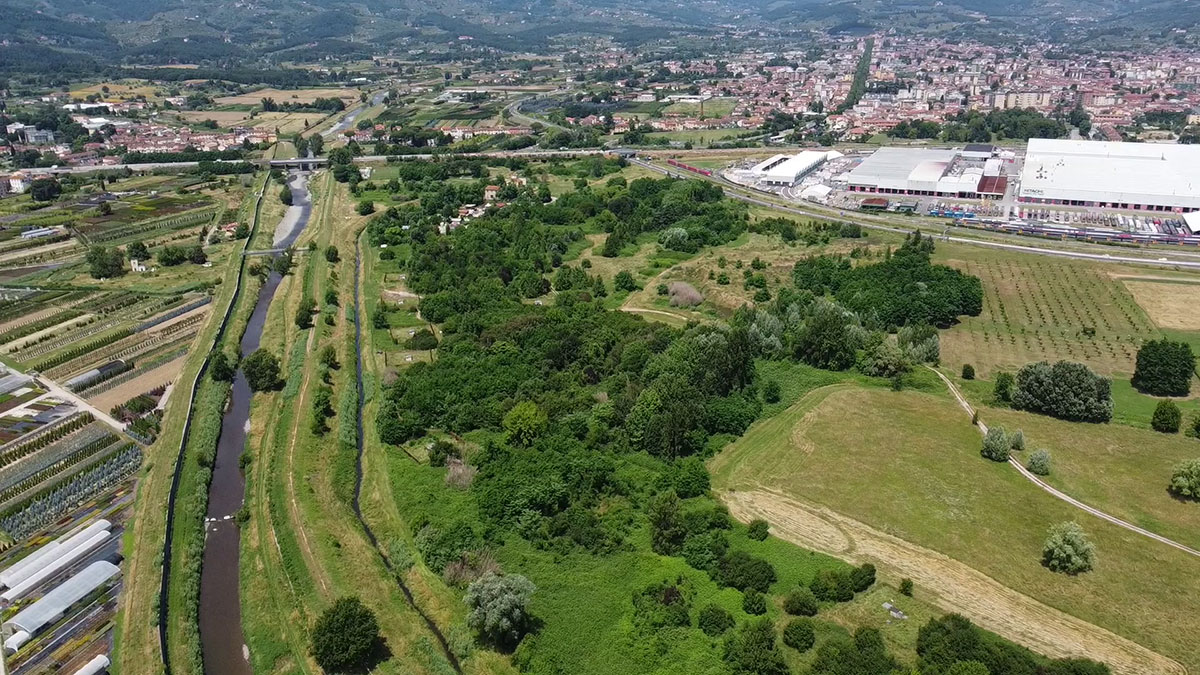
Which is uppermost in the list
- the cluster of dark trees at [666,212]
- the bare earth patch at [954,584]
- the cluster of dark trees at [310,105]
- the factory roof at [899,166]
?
the cluster of dark trees at [310,105]

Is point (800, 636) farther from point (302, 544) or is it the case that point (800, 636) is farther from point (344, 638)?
point (302, 544)

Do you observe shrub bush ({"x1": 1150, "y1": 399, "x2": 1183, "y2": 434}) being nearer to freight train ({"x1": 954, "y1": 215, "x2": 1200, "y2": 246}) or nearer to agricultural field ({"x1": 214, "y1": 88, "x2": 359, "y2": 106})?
freight train ({"x1": 954, "y1": 215, "x2": 1200, "y2": 246})

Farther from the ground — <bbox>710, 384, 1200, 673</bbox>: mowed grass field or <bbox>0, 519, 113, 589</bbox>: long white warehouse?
<bbox>710, 384, 1200, 673</bbox>: mowed grass field

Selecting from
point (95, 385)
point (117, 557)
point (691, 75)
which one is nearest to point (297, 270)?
point (95, 385)

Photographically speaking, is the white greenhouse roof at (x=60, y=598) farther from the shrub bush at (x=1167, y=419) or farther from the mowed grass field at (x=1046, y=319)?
the shrub bush at (x=1167, y=419)

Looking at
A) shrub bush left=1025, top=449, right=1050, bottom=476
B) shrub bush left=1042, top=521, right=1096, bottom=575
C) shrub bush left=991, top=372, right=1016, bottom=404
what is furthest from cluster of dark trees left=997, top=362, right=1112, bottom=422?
shrub bush left=1042, top=521, right=1096, bottom=575

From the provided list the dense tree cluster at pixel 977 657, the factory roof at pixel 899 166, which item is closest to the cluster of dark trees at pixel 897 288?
the factory roof at pixel 899 166
